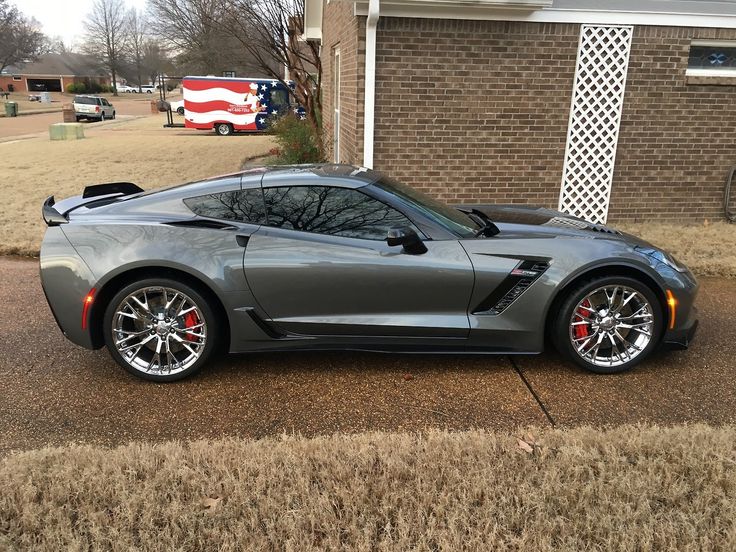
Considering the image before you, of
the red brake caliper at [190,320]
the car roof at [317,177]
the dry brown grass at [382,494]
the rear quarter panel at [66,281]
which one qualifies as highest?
the car roof at [317,177]

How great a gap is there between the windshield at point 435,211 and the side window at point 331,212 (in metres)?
0.17

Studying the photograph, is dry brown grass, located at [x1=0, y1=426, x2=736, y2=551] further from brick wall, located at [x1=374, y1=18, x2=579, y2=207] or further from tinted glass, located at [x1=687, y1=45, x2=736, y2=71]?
tinted glass, located at [x1=687, y1=45, x2=736, y2=71]

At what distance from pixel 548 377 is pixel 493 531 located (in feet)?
5.83

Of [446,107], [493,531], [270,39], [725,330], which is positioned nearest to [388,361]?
[493,531]

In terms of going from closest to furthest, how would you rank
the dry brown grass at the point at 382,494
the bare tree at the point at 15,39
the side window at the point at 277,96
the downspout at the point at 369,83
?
the dry brown grass at the point at 382,494
the downspout at the point at 369,83
the side window at the point at 277,96
the bare tree at the point at 15,39

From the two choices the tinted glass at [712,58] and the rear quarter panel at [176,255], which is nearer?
the rear quarter panel at [176,255]

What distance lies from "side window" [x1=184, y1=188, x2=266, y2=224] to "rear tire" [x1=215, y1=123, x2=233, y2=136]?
26217 millimetres

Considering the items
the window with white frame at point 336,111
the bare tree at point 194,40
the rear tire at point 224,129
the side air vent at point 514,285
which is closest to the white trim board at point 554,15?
the window with white frame at point 336,111

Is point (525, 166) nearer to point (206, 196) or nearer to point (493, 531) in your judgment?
point (206, 196)

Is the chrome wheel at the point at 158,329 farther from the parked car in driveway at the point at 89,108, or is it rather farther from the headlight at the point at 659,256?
the parked car in driveway at the point at 89,108

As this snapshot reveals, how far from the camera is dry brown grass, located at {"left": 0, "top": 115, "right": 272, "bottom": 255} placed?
8375 millimetres

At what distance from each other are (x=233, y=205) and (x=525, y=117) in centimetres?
512

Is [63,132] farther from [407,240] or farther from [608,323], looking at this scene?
[608,323]

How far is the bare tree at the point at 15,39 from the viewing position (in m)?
75.5
